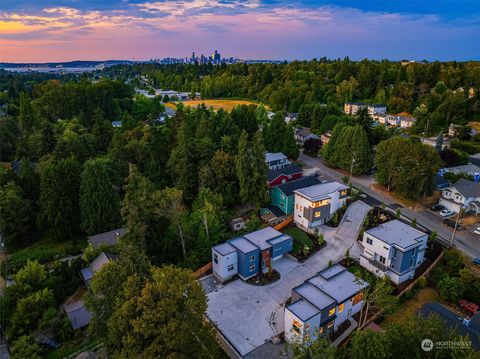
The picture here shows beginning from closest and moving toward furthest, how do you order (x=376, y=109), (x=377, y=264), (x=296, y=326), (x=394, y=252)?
1. (x=296, y=326)
2. (x=394, y=252)
3. (x=377, y=264)
4. (x=376, y=109)

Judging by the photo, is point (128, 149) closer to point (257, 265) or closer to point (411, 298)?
point (257, 265)

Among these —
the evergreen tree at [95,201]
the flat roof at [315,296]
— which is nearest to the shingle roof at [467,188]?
the flat roof at [315,296]

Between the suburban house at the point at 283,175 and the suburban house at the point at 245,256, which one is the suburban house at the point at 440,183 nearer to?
the suburban house at the point at 283,175

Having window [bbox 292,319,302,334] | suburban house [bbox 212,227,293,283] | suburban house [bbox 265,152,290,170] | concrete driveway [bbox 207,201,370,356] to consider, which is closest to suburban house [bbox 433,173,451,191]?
concrete driveway [bbox 207,201,370,356]

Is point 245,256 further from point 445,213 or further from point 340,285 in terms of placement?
point 445,213

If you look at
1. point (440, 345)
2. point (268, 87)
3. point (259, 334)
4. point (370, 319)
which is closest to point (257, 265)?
point (259, 334)

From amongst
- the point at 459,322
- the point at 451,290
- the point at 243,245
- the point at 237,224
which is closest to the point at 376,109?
the point at 237,224
